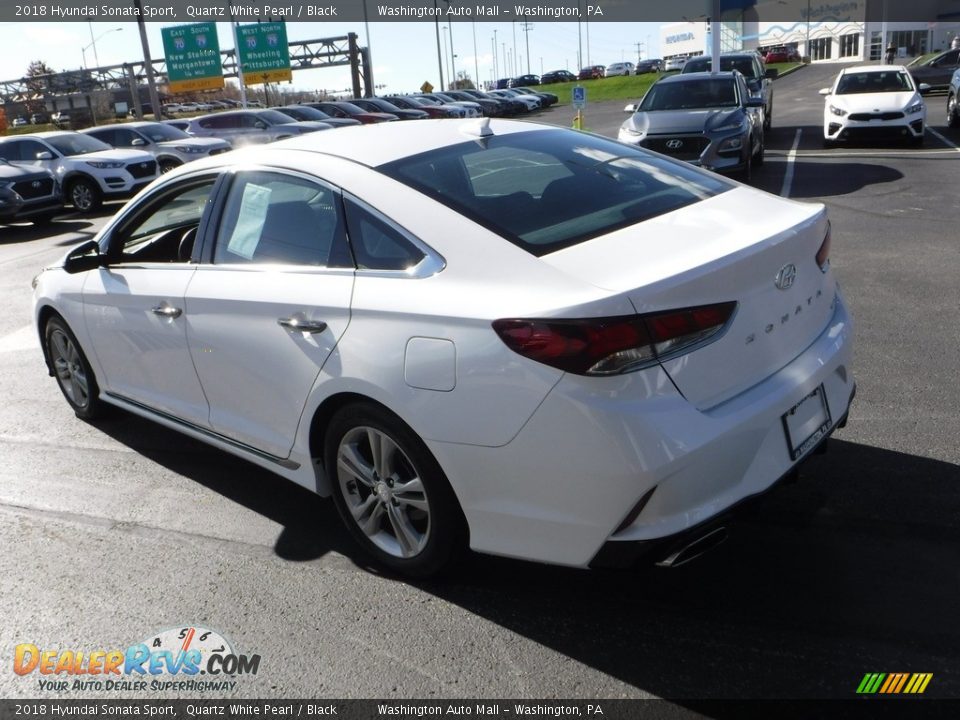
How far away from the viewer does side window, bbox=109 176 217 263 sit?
4.30 metres

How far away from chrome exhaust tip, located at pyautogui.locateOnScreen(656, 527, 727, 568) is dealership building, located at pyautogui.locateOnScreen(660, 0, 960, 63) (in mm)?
74586

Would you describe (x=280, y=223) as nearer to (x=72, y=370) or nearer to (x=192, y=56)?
(x=72, y=370)

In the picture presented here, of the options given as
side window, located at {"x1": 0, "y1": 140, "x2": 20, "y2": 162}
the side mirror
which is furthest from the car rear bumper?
side window, located at {"x1": 0, "y1": 140, "x2": 20, "y2": 162}

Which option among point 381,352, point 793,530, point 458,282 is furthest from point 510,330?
point 793,530

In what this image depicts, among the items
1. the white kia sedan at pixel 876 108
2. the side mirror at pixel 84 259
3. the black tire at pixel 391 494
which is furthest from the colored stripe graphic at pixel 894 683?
the white kia sedan at pixel 876 108

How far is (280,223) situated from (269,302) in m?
0.40

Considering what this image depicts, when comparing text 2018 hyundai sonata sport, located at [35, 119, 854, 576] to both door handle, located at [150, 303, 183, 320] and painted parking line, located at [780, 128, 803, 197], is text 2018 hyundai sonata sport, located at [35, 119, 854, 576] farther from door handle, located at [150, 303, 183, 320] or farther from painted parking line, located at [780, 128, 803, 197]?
painted parking line, located at [780, 128, 803, 197]

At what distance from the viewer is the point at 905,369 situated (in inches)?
206

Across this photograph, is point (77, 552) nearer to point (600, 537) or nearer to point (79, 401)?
point (79, 401)

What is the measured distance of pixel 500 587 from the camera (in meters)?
3.38

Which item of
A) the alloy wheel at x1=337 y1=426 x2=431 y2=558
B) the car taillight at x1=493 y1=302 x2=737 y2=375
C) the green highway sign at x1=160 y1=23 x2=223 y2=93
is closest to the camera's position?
the car taillight at x1=493 y1=302 x2=737 y2=375

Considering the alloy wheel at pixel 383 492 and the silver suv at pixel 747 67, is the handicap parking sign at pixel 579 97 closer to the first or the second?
the silver suv at pixel 747 67

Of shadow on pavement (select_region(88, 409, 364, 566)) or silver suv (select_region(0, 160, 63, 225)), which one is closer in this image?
shadow on pavement (select_region(88, 409, 364, 566))

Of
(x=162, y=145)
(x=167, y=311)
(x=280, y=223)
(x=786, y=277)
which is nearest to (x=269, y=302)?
(x=280, y=223)
